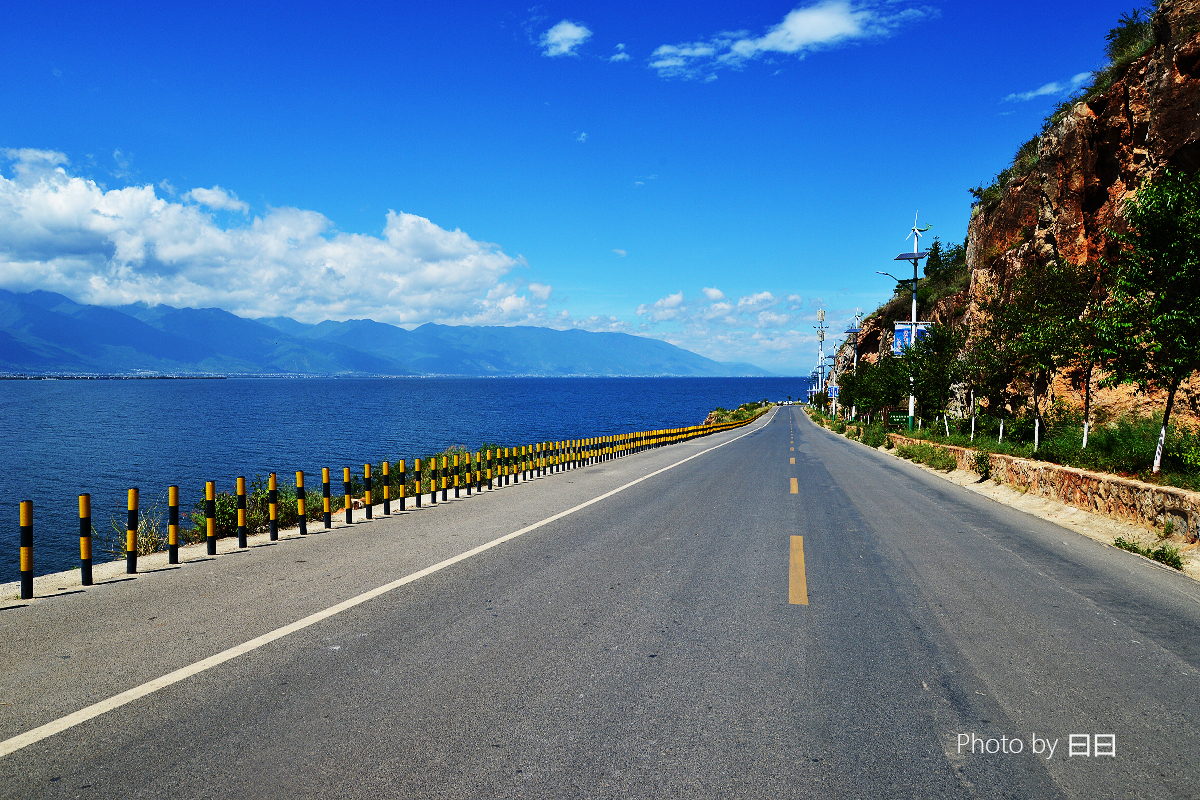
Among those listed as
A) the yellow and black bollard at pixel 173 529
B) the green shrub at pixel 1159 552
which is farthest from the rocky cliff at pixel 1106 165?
the yellow and black bollard at pixel 173 529

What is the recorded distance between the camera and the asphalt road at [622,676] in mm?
3195

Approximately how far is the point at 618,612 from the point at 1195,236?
470 inches

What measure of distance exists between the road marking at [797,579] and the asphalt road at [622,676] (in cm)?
6

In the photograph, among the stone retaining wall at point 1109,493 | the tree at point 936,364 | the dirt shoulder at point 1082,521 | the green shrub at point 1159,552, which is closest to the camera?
the green shrub at point 1159,552

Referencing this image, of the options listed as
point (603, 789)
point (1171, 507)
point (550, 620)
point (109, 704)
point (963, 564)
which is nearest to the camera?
point (603, 789)

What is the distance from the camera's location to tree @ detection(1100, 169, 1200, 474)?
35.9 ft

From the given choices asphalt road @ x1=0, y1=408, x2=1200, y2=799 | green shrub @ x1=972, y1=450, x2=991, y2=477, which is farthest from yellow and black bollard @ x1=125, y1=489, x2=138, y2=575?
green shrub @ x1=972, y1=450, x2=991, y2=477

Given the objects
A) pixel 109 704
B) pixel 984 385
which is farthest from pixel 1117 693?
pixel 984 385

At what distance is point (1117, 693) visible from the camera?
13.6 ft

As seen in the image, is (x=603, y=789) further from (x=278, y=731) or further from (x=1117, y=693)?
(x=1117, y=693)

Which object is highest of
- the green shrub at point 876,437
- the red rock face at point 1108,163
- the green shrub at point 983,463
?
the red rock face at point 1108,163

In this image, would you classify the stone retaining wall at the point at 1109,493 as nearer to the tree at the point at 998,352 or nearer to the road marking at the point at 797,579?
the tree at the point at 998,352

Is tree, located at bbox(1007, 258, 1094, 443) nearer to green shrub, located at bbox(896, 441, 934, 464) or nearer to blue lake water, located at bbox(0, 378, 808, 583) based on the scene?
green shrub, located at bbox(896, 441, 934, 464)

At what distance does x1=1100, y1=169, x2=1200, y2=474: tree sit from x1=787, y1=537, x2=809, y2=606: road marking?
24.0 feet
